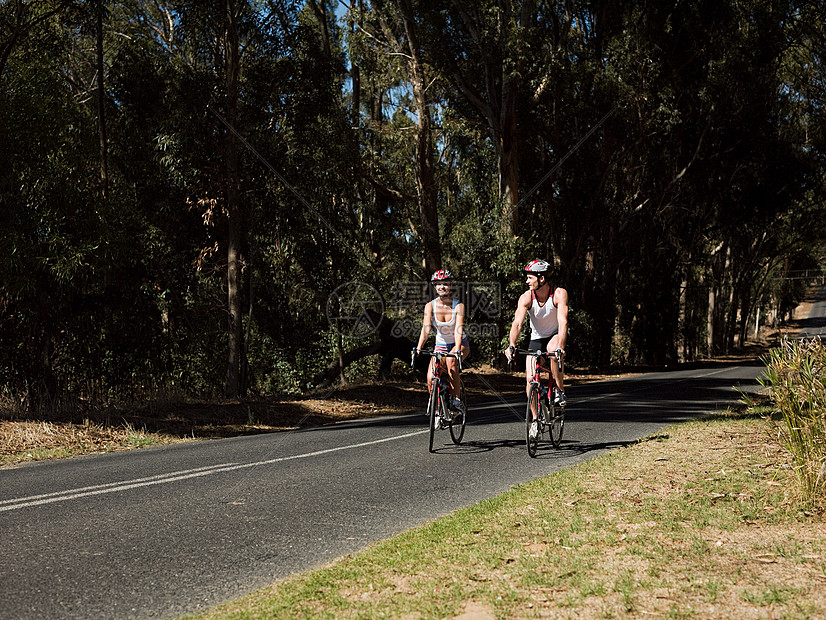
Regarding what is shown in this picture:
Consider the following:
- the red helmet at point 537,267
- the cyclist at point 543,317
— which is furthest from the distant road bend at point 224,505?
the red helmet at point 537,267

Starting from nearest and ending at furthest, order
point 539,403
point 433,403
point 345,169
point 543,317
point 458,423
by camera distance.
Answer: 1. point 543,317
2. point 539,403
3. point 433,403
4. point 458,423
5. point 345,169

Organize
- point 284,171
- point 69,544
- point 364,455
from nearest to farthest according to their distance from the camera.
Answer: point 69,544 < point 364,455 < point 284,171

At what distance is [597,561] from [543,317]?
4.64 m

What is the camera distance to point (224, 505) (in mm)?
7023

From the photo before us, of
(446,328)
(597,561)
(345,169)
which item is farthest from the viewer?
(345,169)

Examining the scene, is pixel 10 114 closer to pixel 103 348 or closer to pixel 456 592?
pixel 103 348

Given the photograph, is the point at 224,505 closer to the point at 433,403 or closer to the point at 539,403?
the point at 433,403

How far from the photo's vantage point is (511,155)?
27.3m

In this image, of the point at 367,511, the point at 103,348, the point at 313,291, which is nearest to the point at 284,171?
the point at 313,291

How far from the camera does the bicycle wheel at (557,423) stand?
9794mm

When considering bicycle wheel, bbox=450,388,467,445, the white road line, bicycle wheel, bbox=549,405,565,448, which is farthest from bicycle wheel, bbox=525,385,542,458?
the white road line

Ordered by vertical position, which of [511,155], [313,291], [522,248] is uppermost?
[511,155]

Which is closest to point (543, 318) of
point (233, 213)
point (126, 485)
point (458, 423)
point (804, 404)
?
point (458, 423)

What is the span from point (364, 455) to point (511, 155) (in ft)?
63.0
